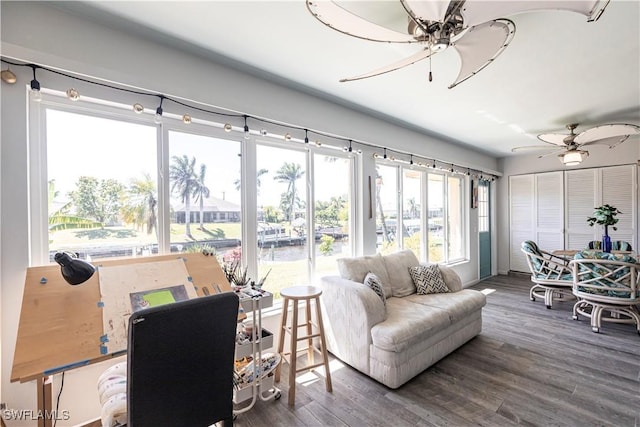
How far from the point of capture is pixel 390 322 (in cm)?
244

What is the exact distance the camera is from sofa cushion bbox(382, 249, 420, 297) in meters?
3.26

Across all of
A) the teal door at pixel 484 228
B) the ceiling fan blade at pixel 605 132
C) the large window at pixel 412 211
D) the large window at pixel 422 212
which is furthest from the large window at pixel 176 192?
the teal door at pixel 484 228

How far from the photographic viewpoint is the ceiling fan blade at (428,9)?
1161 mm

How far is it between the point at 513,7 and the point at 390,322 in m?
2.20

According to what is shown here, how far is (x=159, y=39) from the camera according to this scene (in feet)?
6.56

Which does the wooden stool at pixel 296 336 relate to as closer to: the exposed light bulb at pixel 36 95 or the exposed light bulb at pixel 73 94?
the exposed light bulb at pixel 73 94

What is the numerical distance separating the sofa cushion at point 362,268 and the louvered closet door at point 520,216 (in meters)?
4.53

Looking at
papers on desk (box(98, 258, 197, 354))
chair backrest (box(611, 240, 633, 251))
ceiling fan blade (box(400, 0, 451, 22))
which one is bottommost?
chair backrest (box(611, 240, 633, 251))

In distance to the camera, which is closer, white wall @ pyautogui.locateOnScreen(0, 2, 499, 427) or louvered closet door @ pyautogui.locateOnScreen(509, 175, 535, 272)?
white wall @ pyautogui.locateOnScreen(0, 2, 499, 427)

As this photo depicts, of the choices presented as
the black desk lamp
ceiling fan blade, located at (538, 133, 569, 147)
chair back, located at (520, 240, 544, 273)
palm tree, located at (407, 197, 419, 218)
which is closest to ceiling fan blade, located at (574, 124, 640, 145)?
ceiling fan blade, located at (538, 133, 569, 147)

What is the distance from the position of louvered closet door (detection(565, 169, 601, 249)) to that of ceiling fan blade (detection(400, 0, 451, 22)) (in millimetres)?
5926

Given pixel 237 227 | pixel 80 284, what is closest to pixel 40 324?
pixel 80 284

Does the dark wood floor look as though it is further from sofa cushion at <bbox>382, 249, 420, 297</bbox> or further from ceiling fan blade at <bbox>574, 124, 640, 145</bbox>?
ceiling fan blade at <bbox>574, 124, 640, 145</bbox>

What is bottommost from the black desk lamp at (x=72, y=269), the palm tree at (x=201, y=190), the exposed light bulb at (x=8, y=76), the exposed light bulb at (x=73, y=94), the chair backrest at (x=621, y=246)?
the chair backrest at (x=621, y=246)
